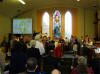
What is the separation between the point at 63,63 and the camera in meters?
6.34

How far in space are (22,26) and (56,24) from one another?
339cm

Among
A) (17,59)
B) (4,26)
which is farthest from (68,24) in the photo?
(17,59)

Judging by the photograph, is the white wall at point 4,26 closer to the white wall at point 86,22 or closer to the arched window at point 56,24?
the arched window at point 56,24

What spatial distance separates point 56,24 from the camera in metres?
16.2

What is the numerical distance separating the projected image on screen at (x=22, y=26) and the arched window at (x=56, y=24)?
252 cm

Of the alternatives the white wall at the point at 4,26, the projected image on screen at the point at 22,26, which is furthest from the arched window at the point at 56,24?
the white wall at the point at 4,26

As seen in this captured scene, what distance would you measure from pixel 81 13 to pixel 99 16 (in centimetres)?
202

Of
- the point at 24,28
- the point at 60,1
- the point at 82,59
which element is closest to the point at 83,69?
the point at 82,59

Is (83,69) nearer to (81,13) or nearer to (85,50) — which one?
(85,50)

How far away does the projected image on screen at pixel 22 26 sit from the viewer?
14803 millimetres

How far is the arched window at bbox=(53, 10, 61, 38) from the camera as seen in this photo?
52.5ft

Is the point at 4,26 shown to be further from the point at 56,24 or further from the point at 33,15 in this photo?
the point at 56,24

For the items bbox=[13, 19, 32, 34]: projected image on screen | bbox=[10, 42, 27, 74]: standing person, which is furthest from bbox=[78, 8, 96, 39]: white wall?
bbox=[10, 42, 27, 74]: standing person

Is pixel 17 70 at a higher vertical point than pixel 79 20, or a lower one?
lower
